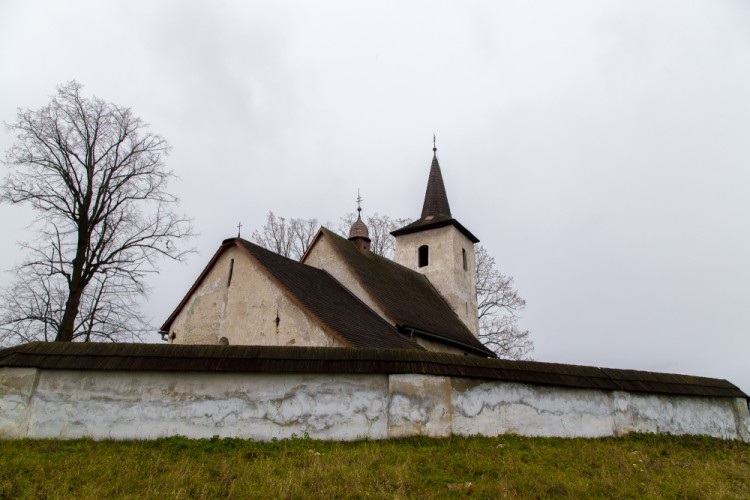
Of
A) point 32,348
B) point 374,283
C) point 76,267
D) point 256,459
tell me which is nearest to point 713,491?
point 256,459

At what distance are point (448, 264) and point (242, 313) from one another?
1190cm

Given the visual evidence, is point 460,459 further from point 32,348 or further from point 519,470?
point 32,348

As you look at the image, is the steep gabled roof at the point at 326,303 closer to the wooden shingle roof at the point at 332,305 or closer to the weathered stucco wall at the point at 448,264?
the wooden shingle roof at the point at 332,305

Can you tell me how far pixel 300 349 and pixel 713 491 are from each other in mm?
5500

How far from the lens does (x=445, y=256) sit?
23359 mm

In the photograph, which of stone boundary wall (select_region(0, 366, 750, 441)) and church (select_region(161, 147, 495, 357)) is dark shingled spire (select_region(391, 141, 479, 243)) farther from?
stone boundary wall (select_region(0, 366, 750, 441))

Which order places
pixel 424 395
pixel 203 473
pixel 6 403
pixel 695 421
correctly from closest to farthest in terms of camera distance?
pixel 203 473, pixel 6 403, pixel 424 395, pixel 695 421

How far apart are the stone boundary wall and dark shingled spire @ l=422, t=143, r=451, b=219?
18.4m

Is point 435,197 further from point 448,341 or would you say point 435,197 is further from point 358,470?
point 358,470

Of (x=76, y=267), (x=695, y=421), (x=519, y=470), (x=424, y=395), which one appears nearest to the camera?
(x=519, y=470)

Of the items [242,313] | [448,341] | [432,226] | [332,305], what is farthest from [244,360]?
[432,226]

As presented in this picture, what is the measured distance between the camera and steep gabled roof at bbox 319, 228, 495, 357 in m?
16.2

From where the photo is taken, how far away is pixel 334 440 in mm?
7461

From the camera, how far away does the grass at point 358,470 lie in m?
5.39
